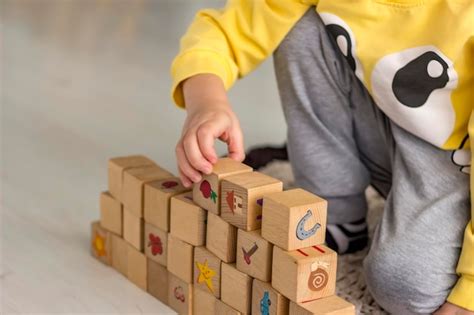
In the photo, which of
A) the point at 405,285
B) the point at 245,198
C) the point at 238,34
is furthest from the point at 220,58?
the point at 405,285

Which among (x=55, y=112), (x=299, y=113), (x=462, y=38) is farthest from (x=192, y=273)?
(x=55, y=112)

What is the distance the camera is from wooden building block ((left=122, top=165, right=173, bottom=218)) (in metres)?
1.07

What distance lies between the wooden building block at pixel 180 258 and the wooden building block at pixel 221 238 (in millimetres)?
39

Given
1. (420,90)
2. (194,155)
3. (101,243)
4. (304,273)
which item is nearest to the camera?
(304,273)

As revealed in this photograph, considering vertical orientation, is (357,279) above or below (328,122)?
below

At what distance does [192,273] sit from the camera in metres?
1.00

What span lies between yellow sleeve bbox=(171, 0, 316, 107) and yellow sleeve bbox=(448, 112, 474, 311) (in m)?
0.29

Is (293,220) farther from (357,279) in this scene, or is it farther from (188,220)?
(357,279)

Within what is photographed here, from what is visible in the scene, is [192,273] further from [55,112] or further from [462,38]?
[55,112]

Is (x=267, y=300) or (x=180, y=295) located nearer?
(x=267, y=300)

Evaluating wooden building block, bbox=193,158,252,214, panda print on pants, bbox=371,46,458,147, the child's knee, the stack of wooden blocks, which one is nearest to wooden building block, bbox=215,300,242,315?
the stack of wooden blocks

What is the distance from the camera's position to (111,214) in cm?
114

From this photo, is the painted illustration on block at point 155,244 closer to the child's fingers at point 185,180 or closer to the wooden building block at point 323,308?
the child's fingers at point 185,180

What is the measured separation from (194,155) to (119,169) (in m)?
0.19
